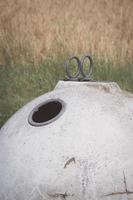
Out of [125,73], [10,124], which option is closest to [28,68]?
[125,73]

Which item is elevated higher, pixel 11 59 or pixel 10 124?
pixel 10 124

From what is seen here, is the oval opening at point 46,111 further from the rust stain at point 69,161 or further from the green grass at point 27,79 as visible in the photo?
the green grass at point 27,79

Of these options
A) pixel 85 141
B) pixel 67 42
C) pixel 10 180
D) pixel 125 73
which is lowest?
pixel 125 73

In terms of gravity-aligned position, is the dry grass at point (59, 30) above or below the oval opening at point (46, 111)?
below

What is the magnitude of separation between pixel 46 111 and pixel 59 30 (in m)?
4.12

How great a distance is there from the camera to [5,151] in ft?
12.6

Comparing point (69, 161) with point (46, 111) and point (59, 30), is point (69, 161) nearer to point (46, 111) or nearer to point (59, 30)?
point (46, 111)

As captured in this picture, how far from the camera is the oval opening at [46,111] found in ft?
13.0

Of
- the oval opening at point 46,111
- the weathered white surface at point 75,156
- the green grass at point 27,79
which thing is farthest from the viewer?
the green grass at point 27,79

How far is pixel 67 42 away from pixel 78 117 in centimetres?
449

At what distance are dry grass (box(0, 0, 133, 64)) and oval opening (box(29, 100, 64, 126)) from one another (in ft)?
12.7

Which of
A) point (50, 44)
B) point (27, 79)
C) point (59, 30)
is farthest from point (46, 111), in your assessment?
point (59, 30)

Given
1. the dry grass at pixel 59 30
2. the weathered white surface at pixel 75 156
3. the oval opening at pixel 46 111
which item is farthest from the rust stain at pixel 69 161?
the dry grass at pixel 59 30

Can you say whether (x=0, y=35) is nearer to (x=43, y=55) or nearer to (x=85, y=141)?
(x=43, y=55)
